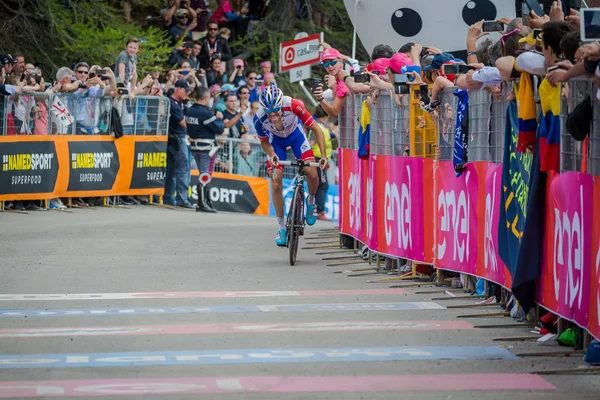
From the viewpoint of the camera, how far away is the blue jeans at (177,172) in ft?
80.8

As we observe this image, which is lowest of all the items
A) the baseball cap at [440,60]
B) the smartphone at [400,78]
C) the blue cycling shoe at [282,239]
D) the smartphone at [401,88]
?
the blue cycling shoe at [282,239]

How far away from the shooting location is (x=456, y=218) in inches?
467

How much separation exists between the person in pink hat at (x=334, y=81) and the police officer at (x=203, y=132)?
7.57m

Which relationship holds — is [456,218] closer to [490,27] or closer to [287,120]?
[490,27]

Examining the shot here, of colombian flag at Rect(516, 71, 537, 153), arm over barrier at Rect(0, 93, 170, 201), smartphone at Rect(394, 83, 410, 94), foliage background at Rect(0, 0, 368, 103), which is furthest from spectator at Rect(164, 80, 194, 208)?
colombian flag at Rect(516, 71, 537, 153)

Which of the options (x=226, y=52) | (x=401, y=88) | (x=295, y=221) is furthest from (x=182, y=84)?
(x=401, y=88)

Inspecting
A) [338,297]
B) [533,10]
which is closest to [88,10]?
[338,297]

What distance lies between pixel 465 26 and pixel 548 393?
9.31 meters

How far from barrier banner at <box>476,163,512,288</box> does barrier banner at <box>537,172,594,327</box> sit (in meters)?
1.22

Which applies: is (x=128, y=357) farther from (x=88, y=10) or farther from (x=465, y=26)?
(x=88, y=10)

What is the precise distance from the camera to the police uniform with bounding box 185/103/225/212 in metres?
23.8

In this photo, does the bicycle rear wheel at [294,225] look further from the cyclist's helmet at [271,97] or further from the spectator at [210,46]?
the spectator at [210,46]

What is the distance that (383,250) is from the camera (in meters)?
13.9

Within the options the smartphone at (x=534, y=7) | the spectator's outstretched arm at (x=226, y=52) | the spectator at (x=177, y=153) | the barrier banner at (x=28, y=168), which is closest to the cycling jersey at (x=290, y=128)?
the smartphone at (x=534, y=7)
